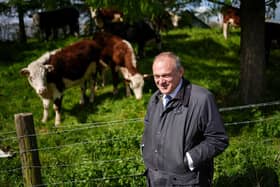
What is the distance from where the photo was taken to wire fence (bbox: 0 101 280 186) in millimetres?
5414

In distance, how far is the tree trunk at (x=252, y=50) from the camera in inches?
368

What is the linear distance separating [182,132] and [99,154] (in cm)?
342

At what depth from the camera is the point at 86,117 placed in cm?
1005

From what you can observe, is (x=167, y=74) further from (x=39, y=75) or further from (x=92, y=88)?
(x=92, y=88)

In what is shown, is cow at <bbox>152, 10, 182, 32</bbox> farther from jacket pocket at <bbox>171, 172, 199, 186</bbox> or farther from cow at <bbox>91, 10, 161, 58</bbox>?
jacket pocket at <bbox>171, 172, 199, 186</bbox>

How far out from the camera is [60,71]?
10.3 m

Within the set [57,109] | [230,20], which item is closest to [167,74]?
[57,109]

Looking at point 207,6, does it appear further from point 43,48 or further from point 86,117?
point 43,48

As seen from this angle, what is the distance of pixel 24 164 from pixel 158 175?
1.78 m

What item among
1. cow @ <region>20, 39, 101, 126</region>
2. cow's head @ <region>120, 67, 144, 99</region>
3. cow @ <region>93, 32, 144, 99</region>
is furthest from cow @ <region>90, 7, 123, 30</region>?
cow's head @ <region>120, 67, 144, 99</region>

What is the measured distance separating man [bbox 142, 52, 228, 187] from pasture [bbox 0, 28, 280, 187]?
1.62m

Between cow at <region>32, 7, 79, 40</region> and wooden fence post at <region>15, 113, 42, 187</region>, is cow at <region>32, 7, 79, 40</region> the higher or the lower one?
the higher one

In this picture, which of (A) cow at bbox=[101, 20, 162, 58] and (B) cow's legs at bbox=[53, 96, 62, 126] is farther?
(A) cow at bbox=[101, 20, 162, 58]

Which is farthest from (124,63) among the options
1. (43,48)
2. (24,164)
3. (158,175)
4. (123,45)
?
(158,175)
